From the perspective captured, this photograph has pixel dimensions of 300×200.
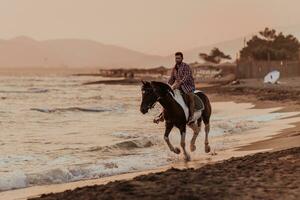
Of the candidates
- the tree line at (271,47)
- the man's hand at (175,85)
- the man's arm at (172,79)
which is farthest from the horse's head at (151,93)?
the tree line at (271,47)

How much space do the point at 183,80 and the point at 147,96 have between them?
1362mm

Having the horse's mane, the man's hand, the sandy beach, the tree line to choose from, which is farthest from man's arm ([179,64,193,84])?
the tree line

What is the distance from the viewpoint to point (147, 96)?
40.8ft

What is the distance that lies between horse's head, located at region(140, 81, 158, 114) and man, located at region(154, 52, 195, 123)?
92cm

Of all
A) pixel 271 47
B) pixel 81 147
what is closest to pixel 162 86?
pixel 81 147

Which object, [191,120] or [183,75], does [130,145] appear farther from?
[183,75]

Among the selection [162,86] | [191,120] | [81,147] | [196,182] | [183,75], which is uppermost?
[183,75]

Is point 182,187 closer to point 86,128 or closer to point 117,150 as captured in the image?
point 117,150

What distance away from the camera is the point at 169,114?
12953 millimetres

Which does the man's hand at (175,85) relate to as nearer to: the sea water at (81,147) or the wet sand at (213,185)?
the sea water at (81,147)

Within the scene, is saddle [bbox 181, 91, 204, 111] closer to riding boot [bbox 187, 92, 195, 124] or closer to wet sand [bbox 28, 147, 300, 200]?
riding boot [bbox 187, 92, 195, 124]

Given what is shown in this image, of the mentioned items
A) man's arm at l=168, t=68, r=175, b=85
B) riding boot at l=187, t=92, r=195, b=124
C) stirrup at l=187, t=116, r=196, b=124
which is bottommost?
stirrup at l=187, t=116, r=196, b=124

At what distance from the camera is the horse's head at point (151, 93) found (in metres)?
12.4

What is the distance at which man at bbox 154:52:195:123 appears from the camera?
13.4 m
